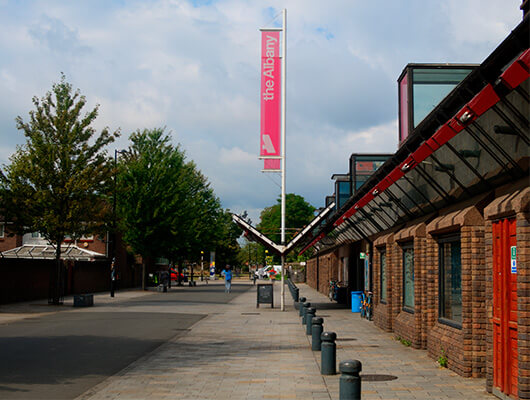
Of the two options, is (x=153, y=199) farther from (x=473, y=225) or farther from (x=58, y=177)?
(x=473, y=225)

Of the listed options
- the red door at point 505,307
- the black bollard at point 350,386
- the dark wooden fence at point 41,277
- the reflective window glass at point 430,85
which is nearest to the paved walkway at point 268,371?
the red door at point 505,307

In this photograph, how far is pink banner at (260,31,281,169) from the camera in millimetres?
Result: 26125

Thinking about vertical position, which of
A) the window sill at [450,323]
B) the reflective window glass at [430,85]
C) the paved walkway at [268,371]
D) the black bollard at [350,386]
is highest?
the reflective window glass at [430,85]

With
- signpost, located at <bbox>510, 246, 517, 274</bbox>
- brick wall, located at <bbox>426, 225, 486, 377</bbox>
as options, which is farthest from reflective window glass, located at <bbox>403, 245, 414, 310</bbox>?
signpost, located at <bbox>510, 246, 517, 274</bbox>

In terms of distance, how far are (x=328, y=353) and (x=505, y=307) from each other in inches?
125

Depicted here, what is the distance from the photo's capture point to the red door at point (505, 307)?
795cm

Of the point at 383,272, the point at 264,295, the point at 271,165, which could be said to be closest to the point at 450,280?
the point at 383,272

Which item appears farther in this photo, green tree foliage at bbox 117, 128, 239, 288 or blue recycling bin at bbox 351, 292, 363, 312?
green tree foliage at bbox 117, 128, 239, 288

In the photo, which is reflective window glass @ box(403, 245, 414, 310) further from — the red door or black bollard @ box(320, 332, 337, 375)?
the red door

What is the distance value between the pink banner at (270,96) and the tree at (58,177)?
848 cm

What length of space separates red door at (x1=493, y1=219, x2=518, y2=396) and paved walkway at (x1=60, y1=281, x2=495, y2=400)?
574 millimetres

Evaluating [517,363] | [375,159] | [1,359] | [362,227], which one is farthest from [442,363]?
[375,159]

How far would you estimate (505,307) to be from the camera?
26.7 feet

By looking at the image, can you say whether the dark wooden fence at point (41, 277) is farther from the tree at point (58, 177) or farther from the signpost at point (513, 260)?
the signpost at point (513, 260)
